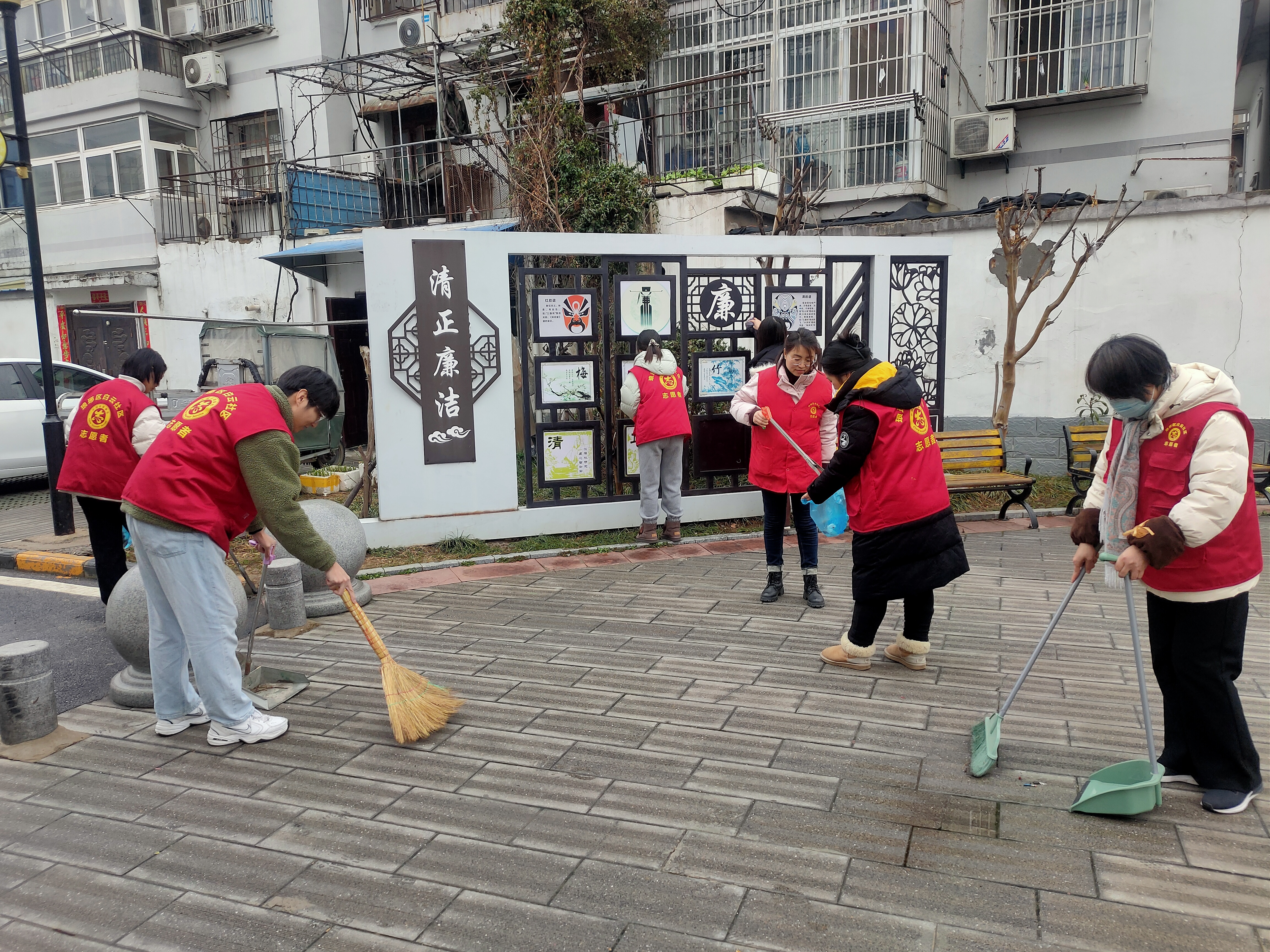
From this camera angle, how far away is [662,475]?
25.2 ft

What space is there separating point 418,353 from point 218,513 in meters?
3.51

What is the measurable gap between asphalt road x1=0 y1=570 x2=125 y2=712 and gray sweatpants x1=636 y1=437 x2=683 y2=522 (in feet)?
13.0

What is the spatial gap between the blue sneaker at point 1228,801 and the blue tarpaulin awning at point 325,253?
11786 mm

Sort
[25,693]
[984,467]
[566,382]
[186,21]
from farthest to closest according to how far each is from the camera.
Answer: [186,21]
[984,467]
[566,382]
[25,693]

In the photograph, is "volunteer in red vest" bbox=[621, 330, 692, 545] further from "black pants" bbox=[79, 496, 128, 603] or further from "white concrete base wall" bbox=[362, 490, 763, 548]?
"black pants" bbox=[79, 496, 128, 603]

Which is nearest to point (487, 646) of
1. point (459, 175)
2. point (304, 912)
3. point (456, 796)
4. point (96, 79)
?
point (456, 796)

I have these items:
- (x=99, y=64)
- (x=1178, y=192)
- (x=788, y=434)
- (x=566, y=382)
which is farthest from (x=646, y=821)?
(x=99, y=64)

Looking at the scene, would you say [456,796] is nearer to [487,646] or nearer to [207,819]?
[207,819]

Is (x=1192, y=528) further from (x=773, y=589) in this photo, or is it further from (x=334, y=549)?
(x=334, y=549)

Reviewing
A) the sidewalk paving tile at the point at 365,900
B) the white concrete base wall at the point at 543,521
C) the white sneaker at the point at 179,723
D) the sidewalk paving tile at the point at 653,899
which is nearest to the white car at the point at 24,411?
the white concrete base wall at the point at 543,521

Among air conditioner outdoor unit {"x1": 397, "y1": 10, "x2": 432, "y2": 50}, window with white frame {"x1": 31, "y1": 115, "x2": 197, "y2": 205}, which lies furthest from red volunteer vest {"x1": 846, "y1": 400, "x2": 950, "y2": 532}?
window with white frame {"x1": 31, "y1": 115, "x2": 197, "y2": 205}

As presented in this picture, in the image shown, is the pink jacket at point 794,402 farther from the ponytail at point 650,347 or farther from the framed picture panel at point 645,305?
the framed picture panel at point 645,305

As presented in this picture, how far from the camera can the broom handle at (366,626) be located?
3.80m

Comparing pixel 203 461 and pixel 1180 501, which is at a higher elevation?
pixel 203 461
